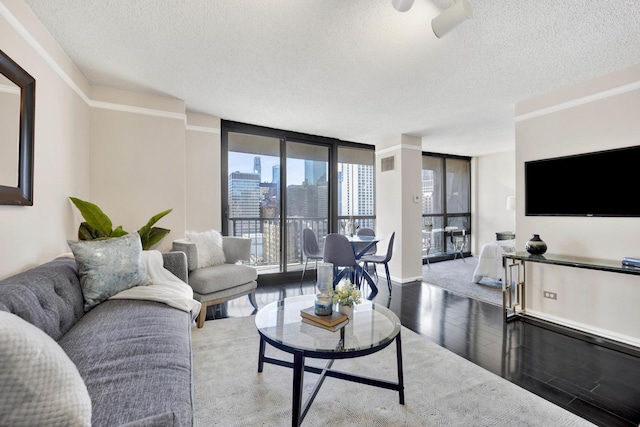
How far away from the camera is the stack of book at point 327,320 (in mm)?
1757

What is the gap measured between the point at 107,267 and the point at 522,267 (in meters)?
4.05

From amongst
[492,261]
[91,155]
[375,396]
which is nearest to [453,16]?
[375,396]

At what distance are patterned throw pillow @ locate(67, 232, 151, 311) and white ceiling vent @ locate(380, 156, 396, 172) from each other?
399cm

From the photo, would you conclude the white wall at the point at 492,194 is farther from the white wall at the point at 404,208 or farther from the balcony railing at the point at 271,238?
the balcony railing at the point at 271,238

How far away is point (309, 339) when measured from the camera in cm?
162

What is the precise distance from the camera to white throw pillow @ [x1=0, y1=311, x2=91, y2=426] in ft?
2.00

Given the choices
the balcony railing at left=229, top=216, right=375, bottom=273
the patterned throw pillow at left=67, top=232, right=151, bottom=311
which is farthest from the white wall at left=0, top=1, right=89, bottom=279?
the balcony railing at left=229, top=216, right=375, bottom=273

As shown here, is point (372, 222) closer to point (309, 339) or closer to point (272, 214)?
point (272, 214)

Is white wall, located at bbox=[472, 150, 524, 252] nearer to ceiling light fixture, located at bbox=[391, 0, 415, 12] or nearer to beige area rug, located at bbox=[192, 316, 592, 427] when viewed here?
beige area rug, located at bbox=[192, 316, 592, 427]

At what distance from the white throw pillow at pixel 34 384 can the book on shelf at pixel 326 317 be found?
123 cm

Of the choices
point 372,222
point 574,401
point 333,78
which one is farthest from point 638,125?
point 372,222

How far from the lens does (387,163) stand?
512 centimetres

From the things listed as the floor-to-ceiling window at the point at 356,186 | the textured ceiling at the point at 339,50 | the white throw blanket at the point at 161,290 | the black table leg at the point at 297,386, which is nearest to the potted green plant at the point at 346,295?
the black table leg at the point at 297,386

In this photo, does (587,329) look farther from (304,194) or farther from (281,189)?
(281,189)
